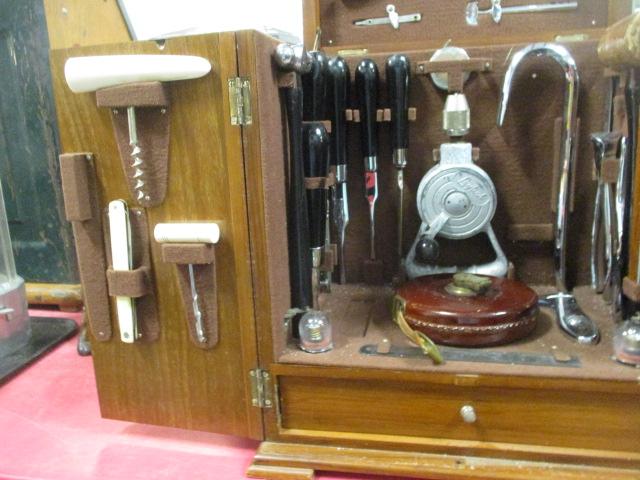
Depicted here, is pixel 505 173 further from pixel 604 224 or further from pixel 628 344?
pixel 628 344

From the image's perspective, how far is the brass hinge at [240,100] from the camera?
22.0 inches

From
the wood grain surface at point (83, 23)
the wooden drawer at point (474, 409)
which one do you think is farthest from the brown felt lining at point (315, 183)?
the wood grain surface at point (83, 23)

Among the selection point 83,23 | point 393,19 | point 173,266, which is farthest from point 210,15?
point 173,266

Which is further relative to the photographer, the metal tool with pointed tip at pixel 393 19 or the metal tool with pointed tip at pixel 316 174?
the metal tool with pointed tip at pixel 393 19

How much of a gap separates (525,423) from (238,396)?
1.01ft

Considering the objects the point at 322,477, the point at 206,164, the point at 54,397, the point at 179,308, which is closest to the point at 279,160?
the point at 206,164

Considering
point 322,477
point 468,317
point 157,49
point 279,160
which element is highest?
point 157,49

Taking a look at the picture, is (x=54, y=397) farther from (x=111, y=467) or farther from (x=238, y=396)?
(x=238, y=396)

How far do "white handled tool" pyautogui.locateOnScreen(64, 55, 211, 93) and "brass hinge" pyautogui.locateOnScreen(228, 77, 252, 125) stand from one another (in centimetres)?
3

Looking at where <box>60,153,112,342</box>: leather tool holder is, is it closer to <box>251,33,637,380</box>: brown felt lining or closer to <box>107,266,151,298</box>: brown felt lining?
<box>107,266,151,298</box>: brown felt lining

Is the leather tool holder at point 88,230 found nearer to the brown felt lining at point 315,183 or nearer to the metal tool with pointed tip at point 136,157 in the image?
the metal tool with pointed tip at point 136,157

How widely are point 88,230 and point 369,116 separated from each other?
0.39 metres

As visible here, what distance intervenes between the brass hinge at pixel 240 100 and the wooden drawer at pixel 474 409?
27cm

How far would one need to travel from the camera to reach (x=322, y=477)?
0.64m
